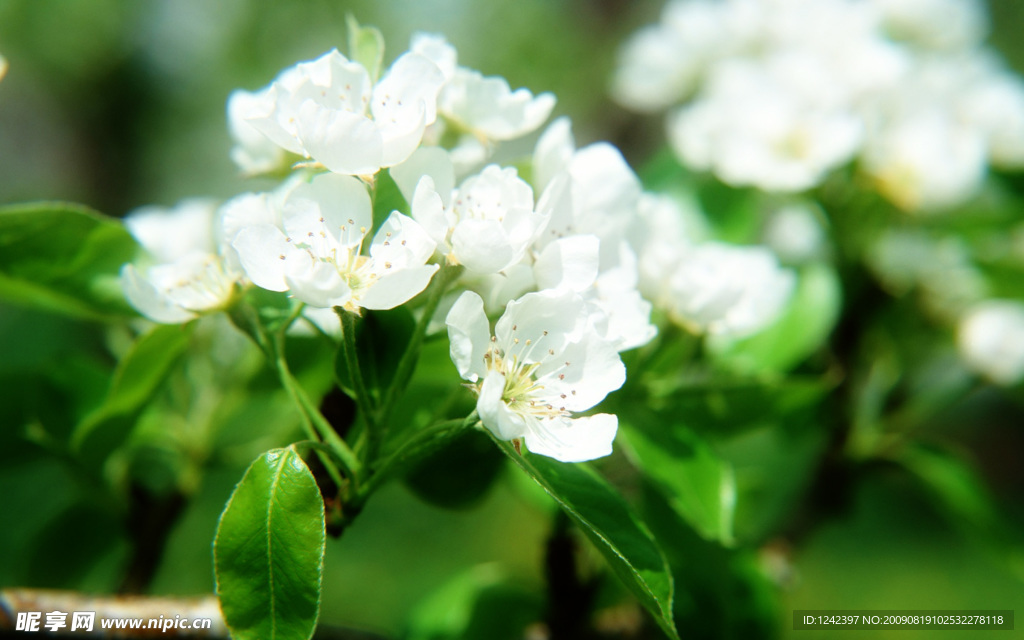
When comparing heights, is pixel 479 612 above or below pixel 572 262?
below

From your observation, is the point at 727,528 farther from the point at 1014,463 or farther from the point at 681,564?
the point at 1014,463

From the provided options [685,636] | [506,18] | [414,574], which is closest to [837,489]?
[685,636]

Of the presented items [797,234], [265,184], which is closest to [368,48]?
[797,234]

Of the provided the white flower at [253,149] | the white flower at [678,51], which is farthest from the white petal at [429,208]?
the white flower at [678,51]

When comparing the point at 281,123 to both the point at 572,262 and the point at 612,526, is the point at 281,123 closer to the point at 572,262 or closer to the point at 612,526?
the point at 572,262

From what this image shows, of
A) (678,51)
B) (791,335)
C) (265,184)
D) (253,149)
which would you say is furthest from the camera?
(265,184)

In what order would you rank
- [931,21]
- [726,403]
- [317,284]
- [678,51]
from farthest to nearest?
[931,21] < [678,51] < [726,403] < [317,284]
